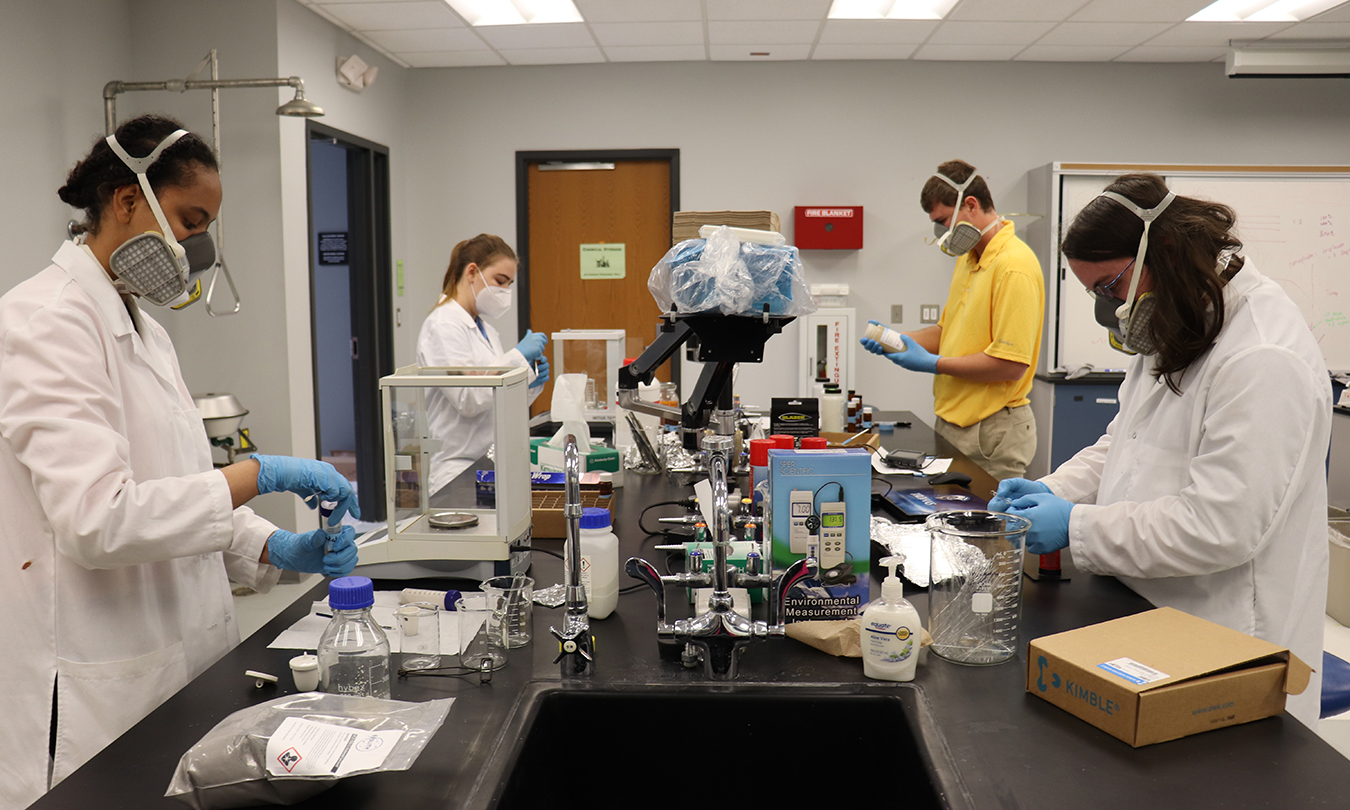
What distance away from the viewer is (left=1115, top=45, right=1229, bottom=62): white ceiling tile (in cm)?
477

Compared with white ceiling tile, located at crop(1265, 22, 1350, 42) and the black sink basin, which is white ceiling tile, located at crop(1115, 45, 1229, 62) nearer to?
white ceiling tile, located at crop(1265, 22, 1350, 42)

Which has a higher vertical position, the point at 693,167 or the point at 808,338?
the point at 693,167

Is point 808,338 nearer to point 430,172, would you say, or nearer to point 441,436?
point 430,172

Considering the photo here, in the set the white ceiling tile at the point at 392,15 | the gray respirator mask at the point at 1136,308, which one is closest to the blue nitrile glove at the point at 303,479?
the gray respirator mask at the point at 1136,308

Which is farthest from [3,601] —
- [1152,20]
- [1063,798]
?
[1152,20]

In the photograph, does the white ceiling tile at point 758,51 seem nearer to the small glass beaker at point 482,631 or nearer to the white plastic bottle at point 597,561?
the white plastic bottle at point 597,561

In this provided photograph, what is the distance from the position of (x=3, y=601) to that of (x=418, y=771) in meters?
0.73

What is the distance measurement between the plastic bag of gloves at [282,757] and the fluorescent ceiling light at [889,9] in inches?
155

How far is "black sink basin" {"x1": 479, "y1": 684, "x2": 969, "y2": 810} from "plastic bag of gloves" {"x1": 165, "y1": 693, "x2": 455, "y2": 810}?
244 millimetres

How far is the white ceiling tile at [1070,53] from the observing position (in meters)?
4.75

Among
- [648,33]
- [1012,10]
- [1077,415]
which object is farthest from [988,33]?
[1077,415]

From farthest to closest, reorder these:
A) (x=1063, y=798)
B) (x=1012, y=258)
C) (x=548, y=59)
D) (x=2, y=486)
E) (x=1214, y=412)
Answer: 1. (x=548, y=59)
2. (x=1012, y=258)
3. (x=1214, y=412)
4. (x=2, y=486)
5. (x=1063, y=798)

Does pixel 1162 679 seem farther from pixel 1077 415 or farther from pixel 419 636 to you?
pixel 1077 415

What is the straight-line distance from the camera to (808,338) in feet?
16.8
